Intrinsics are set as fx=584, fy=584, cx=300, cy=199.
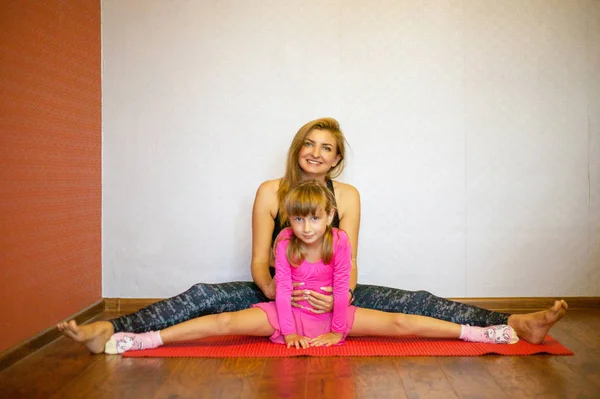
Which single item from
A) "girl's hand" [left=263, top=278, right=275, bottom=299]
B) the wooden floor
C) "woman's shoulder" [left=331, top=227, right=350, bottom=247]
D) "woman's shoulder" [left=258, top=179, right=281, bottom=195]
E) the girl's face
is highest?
"woman's shoulder" [left=258, top=179, right=281, bottom=195]

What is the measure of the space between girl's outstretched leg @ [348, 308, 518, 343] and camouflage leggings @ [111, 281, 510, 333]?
69 millimetres

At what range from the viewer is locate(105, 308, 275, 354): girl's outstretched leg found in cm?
217

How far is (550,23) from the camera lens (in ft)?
9.96

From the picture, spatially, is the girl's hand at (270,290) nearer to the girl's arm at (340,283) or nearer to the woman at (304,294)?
the woman at (304,294)

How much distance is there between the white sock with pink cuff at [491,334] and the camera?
2.28 meters

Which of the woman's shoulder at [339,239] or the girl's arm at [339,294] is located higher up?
the woman's shoulder at [339,239]

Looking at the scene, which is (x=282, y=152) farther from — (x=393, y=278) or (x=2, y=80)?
(x=2, y=80)

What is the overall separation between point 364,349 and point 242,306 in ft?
1.88

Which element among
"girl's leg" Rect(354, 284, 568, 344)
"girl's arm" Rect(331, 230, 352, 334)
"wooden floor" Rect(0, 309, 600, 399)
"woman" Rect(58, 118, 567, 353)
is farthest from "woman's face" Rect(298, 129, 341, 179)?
"wooden floor" Rect(0, 309, 600, 399)

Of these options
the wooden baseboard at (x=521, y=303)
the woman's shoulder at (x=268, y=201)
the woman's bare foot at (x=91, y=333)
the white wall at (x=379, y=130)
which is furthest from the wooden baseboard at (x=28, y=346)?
the wooden baseboard at (x=521, y=303)

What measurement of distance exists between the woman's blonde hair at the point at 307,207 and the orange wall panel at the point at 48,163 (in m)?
0.99

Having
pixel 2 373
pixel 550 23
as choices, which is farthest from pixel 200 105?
pixel 550 23

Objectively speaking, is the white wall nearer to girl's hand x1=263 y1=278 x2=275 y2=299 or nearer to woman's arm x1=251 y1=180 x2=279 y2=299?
woman's arm x1=251 y1=180 x2=279 y2=299

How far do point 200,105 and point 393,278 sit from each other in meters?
1.35
